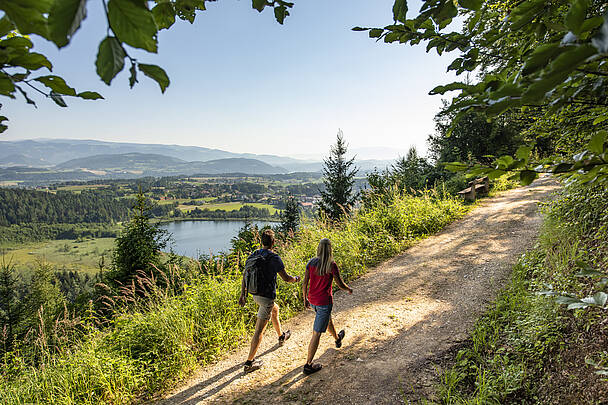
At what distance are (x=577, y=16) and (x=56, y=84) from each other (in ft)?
4.02

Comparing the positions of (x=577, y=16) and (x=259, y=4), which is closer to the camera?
(x=577, y=16)

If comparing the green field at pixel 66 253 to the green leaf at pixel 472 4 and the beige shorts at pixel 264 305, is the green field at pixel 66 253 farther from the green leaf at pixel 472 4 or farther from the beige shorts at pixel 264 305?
the green leaf at pixel 472 4

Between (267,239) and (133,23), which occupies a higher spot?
(133,23)

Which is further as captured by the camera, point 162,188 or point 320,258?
point 162,188

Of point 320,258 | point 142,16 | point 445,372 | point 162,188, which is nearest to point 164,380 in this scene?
point 320,258

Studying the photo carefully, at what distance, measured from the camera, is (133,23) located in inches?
20.1

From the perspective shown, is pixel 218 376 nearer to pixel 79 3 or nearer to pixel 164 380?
pixel 164 380

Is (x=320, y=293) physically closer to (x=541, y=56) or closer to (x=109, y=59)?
(x=541, y=56)

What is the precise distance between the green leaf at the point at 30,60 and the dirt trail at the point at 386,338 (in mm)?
3699

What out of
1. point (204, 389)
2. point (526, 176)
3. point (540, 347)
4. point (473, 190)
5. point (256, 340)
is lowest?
point (204, 389)

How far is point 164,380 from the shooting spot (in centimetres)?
402

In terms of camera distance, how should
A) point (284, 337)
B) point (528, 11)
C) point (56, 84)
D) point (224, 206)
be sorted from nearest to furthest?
point (56, 84), point (528, 11), point (284, 337), point (224, 206)

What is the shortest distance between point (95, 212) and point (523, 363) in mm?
157478

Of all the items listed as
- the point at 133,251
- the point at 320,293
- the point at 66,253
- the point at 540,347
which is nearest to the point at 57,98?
the point at 320,293
